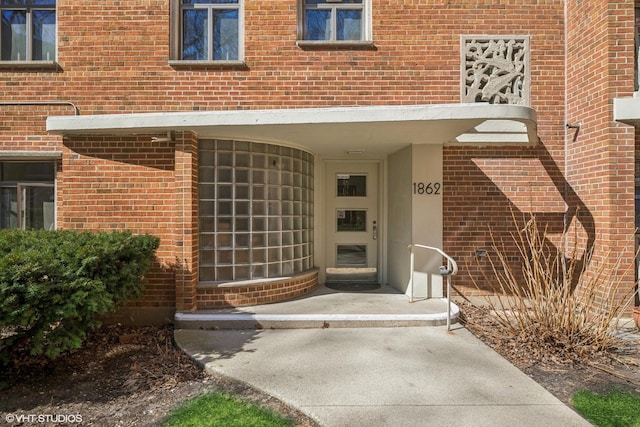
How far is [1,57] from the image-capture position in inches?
251

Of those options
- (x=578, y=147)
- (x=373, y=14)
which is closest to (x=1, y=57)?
(x=373, y=14)

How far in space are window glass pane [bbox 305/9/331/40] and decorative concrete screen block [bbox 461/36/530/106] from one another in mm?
2256

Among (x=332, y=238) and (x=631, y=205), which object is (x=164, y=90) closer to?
(x=332, y=238)

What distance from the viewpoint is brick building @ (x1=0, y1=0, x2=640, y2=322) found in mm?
5727

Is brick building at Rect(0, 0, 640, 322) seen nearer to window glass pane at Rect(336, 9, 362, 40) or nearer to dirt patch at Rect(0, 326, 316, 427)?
window glass pane at Rect(336, 9, 362, 40)

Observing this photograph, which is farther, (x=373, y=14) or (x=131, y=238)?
(x=373, y=14)

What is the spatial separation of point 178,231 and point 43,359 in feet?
6.91

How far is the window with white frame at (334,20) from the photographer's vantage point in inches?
259

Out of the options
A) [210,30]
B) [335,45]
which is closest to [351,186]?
[335,45]

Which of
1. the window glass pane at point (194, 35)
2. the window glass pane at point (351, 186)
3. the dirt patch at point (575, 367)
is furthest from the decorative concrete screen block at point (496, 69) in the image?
the window glass pane at point (194, 35)

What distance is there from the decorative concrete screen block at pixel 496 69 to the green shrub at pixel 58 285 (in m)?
5.66

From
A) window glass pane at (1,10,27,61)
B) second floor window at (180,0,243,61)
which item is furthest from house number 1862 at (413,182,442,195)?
window glass pane at (1,10,27,61)

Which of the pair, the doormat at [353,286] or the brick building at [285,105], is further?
the doormat at [353,286]

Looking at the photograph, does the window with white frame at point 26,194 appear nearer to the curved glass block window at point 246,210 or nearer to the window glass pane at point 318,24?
the curved glass block window at point 246,210
